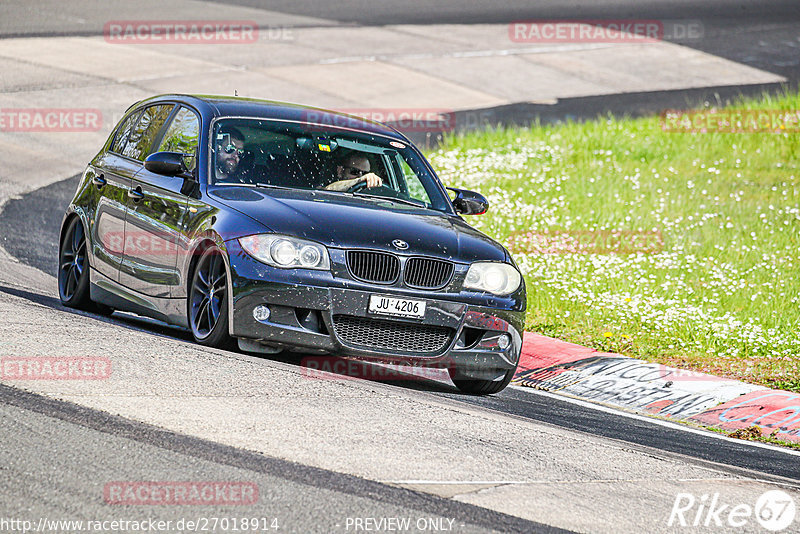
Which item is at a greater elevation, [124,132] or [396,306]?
[124,132]

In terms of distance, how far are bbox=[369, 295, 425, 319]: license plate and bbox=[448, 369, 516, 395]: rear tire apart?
0.87 m

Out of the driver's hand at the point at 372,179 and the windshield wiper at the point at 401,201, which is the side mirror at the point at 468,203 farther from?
the driver's hand at the point at 372,179

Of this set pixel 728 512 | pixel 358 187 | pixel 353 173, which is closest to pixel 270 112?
pixel 353 173

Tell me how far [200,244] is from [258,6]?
25115mm

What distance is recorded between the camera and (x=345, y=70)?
84.2ft

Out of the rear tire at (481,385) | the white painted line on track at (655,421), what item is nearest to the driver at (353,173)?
the rear tire at (481,385)

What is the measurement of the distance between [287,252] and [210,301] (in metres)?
0.69

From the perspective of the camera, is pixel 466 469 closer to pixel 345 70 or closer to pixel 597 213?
pixel 597 213

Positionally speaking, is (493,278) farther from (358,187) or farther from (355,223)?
(358,187)

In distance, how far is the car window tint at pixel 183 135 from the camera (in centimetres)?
891

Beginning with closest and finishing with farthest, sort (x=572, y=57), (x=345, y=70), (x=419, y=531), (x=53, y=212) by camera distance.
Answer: (x=419, y=531), (x=53, y=212), (x=345, y=70), (x=572, y=57)

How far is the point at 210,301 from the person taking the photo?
8.03 m

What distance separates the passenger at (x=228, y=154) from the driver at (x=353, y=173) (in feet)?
2.18

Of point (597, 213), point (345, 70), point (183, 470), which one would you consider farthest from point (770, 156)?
point (183, 470)
